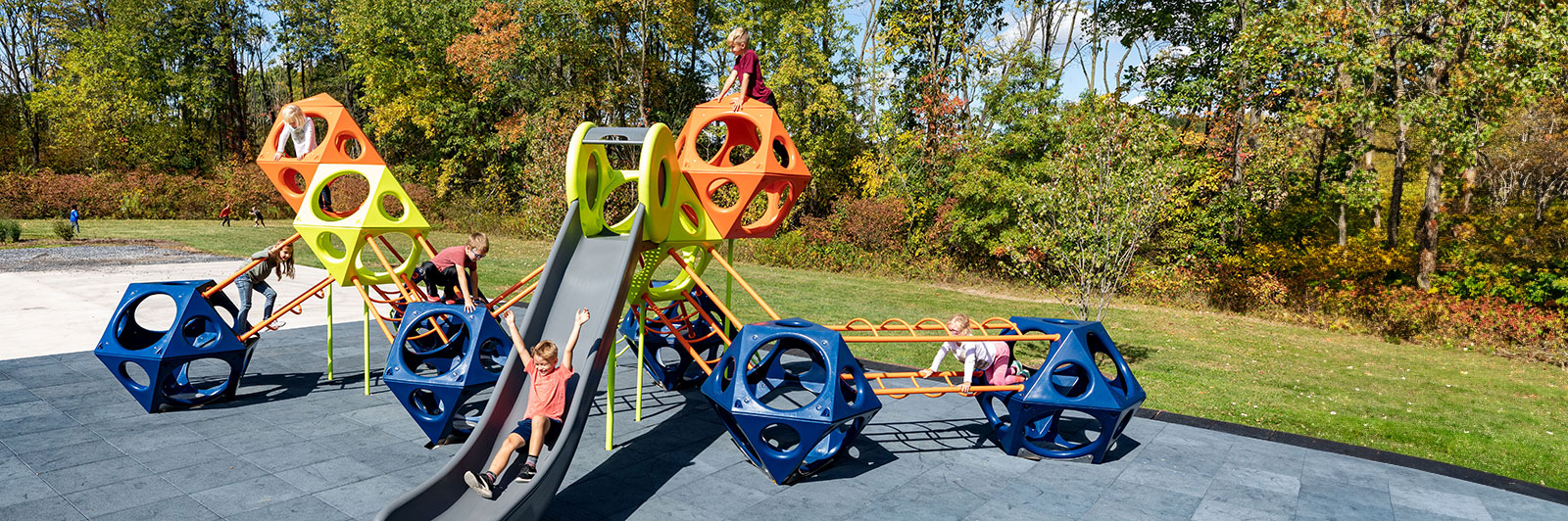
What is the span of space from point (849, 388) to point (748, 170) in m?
2.41

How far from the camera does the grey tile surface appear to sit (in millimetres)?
5395

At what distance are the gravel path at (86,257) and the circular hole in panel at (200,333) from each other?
43.7ft

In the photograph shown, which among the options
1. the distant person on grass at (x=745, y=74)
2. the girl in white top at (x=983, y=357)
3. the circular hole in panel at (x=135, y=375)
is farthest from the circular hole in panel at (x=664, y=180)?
the circular hole in panel at (x=135, y=375)

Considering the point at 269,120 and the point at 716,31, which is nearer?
the point at 716,31

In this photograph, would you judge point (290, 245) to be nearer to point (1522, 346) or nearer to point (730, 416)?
point (730, 416)

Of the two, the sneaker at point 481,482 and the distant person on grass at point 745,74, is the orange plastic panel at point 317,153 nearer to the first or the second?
the distant person on grass at point 745,74

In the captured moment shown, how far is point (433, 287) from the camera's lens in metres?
8.73

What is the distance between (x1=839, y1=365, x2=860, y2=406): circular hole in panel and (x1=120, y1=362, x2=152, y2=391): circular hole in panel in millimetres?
6368

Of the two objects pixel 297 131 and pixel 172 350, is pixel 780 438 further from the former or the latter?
pixel 297 131

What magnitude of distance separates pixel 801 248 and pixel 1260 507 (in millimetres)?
20449

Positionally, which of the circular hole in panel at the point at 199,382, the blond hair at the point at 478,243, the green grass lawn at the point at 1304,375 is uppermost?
the blond hair at the point at 478,243

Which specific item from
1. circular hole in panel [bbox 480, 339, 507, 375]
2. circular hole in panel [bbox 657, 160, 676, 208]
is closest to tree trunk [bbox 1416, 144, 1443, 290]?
circular hole in panel [bbox 657, 160, 676, 208]

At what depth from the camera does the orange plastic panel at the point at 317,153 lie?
821cm

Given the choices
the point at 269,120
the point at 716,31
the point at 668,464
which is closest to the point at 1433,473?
the point at 668,464
